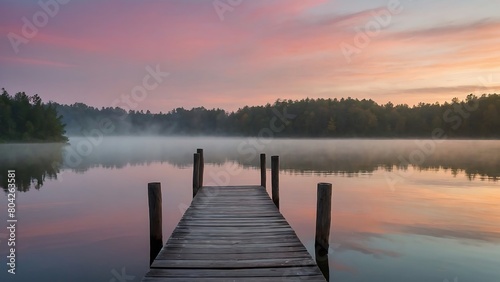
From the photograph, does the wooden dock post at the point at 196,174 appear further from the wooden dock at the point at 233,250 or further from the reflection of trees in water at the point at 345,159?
the reflection of trees in water at the point at 345,159

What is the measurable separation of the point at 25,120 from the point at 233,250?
101 meters

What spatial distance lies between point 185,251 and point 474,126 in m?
114

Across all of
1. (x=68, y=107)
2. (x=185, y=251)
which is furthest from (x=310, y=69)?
(x=68, y=107)

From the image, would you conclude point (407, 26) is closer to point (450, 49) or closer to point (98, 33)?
point (450, 49)

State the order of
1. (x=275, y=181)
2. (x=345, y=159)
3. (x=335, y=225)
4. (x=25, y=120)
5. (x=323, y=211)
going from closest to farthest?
(x=323, y=211) → (x=335, y=225) → (x=275, y=181) → (x=345, y=159) → (x=25, y=120)

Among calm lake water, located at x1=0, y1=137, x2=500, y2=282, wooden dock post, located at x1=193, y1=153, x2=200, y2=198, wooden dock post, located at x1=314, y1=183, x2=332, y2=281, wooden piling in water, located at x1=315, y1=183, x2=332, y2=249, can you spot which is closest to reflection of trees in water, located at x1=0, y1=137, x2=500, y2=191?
calm lake water, located at x1=0, y1=137, x2=500, y2=282

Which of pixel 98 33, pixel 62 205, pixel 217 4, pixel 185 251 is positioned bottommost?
pixel 62 205

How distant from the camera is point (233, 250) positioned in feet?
22.9

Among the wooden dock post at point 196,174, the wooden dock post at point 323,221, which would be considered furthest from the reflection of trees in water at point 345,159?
the wooden dock post at point 323,221

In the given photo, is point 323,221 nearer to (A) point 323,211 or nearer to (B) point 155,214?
(A) point 323,211

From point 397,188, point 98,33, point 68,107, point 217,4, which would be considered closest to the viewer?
point 217,4

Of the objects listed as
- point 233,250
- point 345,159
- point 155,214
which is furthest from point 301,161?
point 233,250

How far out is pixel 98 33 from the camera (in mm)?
26672

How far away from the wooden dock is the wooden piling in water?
33.3 inches
